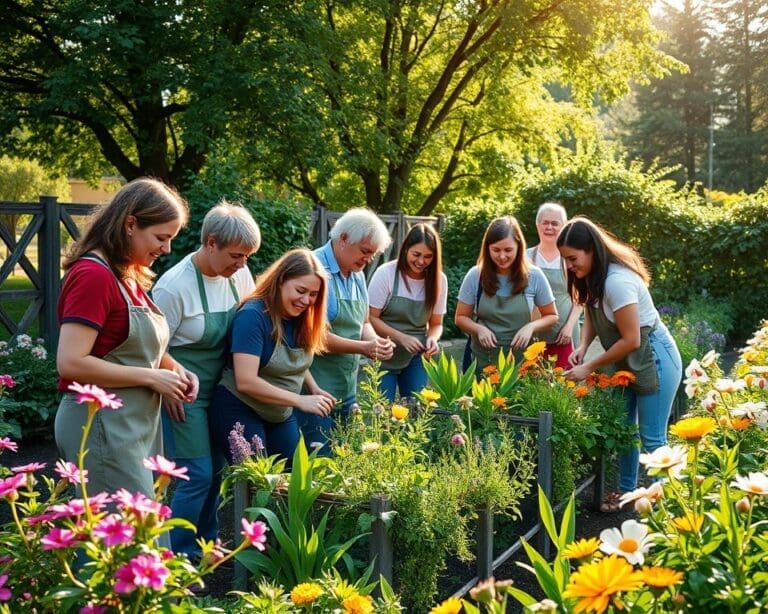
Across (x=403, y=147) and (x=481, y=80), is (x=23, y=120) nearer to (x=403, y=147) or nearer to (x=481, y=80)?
(x=403, y=147)

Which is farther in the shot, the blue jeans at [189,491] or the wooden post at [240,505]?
the blue jeans at [189,491]

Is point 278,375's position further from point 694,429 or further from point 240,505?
point 694,429

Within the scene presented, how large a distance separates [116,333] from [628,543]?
1.73 meters

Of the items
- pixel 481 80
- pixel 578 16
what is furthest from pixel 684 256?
pixel 481 80

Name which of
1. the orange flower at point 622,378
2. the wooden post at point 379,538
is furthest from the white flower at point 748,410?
the orange flower at point 622,378

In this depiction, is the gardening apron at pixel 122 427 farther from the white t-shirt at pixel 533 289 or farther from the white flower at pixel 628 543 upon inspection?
the white t-shirt at pixel 533 289

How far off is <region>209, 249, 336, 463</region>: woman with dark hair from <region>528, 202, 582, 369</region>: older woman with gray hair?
232cm

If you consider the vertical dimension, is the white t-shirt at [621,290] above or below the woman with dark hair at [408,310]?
above

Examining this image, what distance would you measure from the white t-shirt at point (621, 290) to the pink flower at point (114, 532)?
3.34 meters

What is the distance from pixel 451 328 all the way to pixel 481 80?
8.00 meters

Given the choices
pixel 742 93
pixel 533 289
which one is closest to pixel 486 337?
pixel 533 289

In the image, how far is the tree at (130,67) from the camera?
12219 millimetres

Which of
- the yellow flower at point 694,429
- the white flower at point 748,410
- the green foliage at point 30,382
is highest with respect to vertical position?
the yellow flower at point 694,429

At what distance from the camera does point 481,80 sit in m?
18.4
